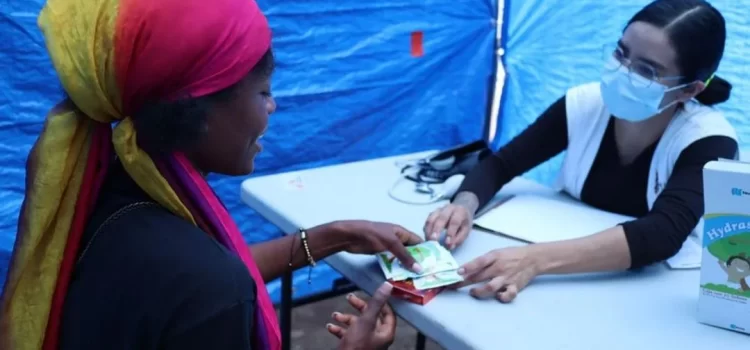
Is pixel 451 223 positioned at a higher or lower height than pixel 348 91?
higher

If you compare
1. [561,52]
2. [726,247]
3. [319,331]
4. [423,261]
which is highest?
[726,247]

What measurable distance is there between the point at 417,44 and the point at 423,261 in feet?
5.10

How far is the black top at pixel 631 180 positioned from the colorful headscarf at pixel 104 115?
731 millimetres

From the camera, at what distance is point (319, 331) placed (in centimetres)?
260

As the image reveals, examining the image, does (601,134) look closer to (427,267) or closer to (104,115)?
(427,267)

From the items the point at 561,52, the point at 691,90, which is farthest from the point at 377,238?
the point at 561,52

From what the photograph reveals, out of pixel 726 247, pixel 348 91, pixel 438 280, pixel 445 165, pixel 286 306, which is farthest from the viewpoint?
pixel 348 91

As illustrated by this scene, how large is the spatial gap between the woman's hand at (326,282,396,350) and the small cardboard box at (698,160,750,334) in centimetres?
49

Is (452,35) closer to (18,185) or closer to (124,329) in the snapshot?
(18,185)

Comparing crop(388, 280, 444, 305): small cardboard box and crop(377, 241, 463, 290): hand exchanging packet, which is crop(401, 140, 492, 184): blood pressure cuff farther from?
crop(388, 280, 444, 305): small cardboard box

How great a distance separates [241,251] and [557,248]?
0.56 m

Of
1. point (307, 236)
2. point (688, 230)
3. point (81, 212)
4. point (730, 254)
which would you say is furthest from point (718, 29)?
point (81, 212)

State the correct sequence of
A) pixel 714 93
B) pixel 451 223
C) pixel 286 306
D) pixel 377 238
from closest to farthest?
pixel 377 238 → pixel 451 223 → pixel 714 93 → pixel 286 306

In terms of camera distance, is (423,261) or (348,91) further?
(348,91)
